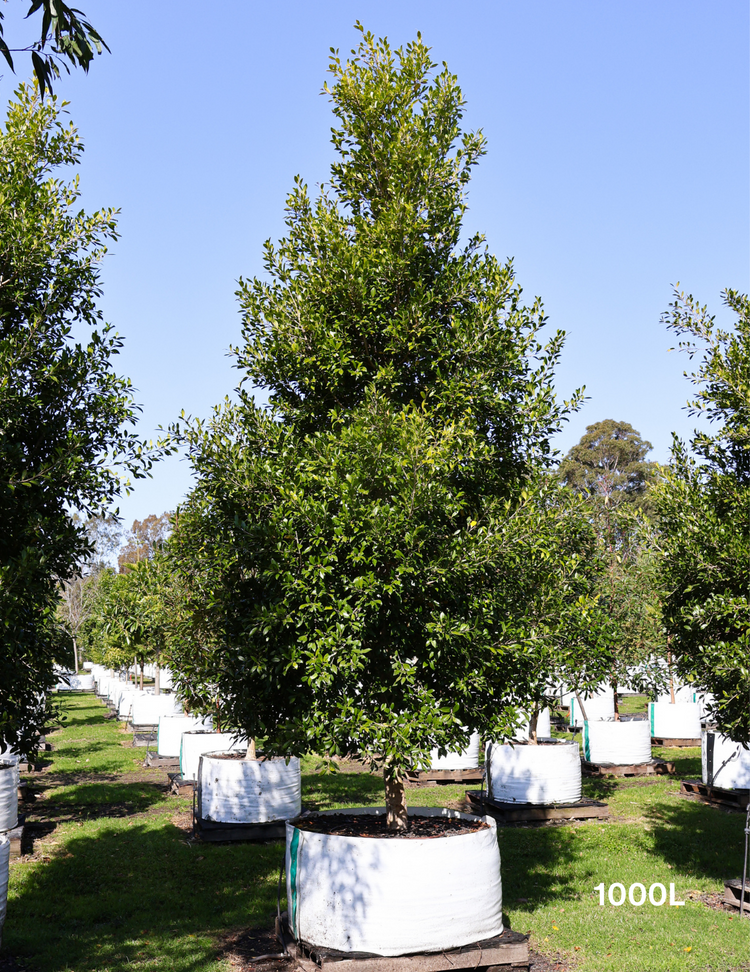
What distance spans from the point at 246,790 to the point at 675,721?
622 inches

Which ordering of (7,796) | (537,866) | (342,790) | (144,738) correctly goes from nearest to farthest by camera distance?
1. (537,866)
2. (7,796)
3. (342,790)
4. (144,738)

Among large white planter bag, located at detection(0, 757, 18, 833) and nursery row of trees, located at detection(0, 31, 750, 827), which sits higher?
nursery row of trees, located at detection(0, 31, 750, 827)

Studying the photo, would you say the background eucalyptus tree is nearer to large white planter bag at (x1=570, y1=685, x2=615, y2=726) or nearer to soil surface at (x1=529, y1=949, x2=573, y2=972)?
large white planter bag at (x1=570, y1=685, x2=615, y2=726)

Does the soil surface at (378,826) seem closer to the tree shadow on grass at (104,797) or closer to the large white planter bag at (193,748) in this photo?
the large white planter bag at (193,748)

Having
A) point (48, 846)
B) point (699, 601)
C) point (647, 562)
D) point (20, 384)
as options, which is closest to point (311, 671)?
point (20, 384)

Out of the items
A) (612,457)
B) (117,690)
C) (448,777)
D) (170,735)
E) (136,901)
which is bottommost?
(117,690)

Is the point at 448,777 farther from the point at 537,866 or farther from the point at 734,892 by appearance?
the point at 734,892

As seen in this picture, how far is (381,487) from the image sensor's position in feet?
25.6

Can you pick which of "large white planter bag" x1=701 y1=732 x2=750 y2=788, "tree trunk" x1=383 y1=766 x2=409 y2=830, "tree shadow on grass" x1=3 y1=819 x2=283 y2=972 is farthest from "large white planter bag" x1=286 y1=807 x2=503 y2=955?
"large white planter bag" x1=701 y1=732 x2=750 y2=788

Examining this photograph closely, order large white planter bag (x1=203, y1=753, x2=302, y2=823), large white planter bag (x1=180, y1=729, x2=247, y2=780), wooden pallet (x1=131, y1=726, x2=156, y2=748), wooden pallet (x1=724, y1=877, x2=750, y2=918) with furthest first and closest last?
wooden pallet (x1=131, y1=726, x2=156, y2=748) → large white planter bag (x1=180, y1=729, x2=247, y2=780) → large white planter bag (x1=203, y1=753, x2=302, y2=823) → wooden pallet (x1=724, y1=877, x2=750, y2=918)

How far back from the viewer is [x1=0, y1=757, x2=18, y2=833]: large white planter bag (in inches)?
500

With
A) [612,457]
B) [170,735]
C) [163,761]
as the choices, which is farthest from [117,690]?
[612,457]

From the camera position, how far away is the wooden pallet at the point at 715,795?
16000 mm

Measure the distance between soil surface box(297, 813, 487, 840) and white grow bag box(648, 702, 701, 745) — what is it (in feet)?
56.1
